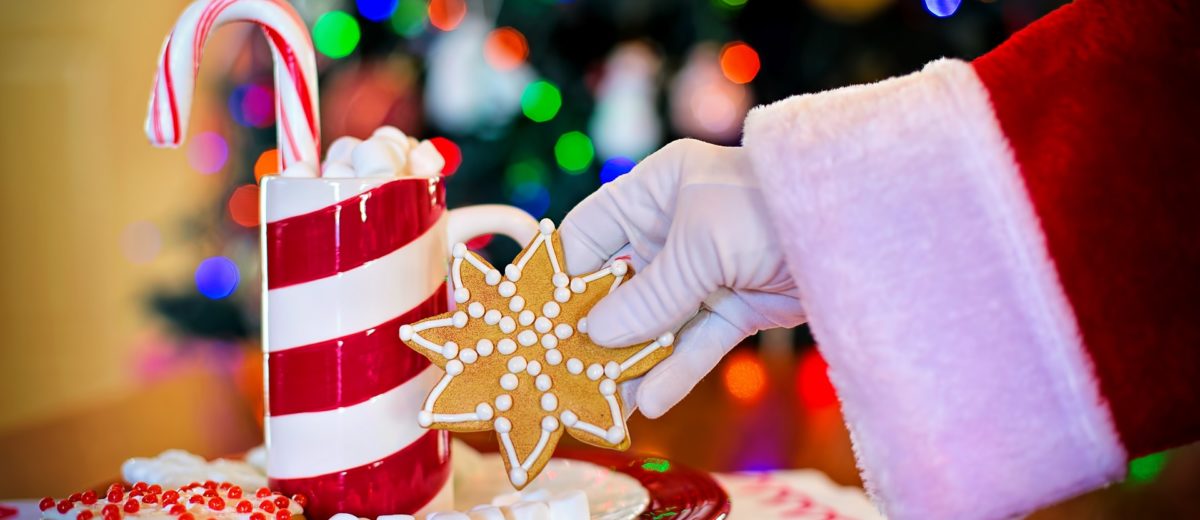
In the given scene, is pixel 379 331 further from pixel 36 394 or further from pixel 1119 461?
A: pixel 36 394

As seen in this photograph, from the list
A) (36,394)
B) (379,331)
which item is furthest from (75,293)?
(379,331)

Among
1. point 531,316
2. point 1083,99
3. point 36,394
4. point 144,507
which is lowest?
point 36,394

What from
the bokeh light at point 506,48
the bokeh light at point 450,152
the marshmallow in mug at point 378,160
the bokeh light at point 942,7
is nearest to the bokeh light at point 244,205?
the bokeh light at point 450,152

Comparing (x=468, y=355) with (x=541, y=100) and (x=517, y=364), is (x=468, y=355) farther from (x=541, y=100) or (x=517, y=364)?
(x=541, y=100)

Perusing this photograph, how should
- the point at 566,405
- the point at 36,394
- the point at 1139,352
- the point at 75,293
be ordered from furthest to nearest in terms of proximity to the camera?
the point at 75,293 < the point at 36,394 < the point at 566,405 < the point at 1139,352

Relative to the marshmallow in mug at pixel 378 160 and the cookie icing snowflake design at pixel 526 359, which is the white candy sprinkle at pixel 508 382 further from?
the marshmallow in mug at pixel 378 160
